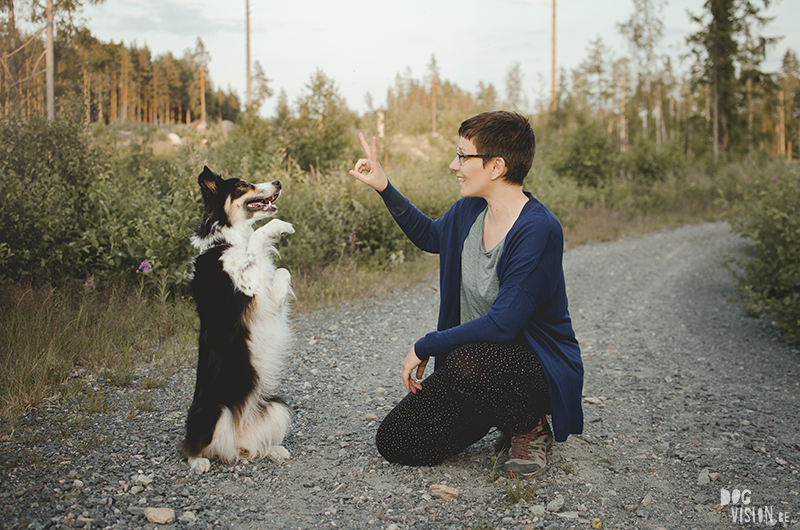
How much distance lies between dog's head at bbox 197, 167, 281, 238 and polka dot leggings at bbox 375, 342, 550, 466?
1443 millimetres

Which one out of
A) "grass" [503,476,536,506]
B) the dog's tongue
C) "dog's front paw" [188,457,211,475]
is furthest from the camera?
the dog's tongue

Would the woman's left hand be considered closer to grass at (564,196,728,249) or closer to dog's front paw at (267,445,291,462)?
dog's front paw at (267,445,291,462)

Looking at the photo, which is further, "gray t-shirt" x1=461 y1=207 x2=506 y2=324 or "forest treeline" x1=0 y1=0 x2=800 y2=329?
"forest treeline" x1=0 y1=0 x2=800 y2=329

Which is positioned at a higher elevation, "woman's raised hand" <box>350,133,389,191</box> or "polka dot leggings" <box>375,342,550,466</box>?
"woman's raised hand" <box>350,133,389,191</box>

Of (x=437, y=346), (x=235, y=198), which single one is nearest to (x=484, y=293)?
(x=437, y=346)

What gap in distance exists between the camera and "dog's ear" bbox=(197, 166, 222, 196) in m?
3.07

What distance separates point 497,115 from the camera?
281cm

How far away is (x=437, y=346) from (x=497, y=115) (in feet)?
4.23

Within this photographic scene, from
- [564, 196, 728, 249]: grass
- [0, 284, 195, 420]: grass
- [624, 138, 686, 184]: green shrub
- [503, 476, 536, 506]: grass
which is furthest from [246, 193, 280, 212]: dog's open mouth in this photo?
[624, 138, 686, 184]: green shrub

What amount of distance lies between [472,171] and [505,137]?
0.25 meters

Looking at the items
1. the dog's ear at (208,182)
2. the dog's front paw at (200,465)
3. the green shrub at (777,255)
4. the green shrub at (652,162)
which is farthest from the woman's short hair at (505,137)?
the green shrub at (652,162)

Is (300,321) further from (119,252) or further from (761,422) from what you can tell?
(761,422)

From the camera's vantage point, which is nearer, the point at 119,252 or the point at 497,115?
the point at 497,115

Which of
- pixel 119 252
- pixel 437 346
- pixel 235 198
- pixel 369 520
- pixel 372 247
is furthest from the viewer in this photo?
pixel 372 247
